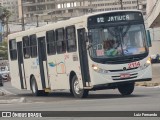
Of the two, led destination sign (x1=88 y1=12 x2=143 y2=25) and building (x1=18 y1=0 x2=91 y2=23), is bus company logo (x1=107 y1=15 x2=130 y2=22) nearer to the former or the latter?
led destination sign (x1=88 y1=12 x2=143 y2=25)

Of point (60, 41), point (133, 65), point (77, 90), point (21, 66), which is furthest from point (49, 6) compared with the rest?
point (133, 65)

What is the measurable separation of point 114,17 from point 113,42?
107cm

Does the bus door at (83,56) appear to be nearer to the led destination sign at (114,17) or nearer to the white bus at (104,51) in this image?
the white bus at (104,51)

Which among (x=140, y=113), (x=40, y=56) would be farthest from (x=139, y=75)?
(x=140, y=113)

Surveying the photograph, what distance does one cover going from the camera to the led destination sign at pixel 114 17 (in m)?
21.5

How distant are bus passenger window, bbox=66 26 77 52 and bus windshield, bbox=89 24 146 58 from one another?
1296mm

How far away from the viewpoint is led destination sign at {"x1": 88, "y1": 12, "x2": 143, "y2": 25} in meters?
21.5

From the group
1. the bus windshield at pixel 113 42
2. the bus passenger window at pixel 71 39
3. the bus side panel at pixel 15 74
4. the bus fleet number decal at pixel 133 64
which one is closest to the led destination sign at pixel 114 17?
the bus windshield at pixel 113 42

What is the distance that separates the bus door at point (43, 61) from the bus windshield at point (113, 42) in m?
4.68

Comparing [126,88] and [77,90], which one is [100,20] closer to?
[77,90]

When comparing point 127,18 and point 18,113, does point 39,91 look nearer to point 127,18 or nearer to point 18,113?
point 127,18

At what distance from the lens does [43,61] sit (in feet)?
84.9

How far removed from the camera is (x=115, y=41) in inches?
840

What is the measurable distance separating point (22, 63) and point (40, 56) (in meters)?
2.96
